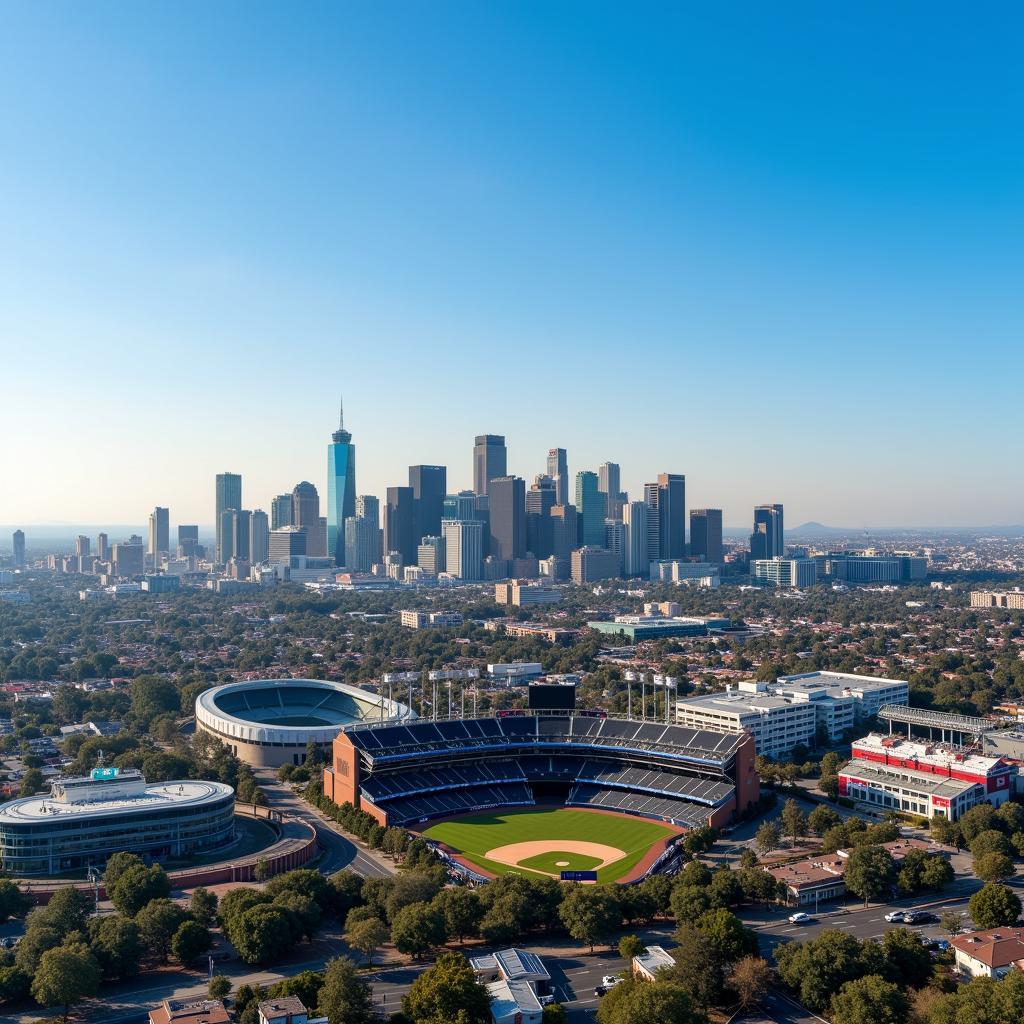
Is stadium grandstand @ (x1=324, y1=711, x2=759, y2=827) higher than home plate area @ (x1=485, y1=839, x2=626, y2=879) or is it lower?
higher

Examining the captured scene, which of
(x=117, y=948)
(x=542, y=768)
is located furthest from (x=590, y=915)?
(x=542, y=768)

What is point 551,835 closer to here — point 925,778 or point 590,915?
point 590,915

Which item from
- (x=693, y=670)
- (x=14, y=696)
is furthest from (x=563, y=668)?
(x=14, y=696)

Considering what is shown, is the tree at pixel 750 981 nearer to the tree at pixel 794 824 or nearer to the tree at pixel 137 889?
the tree at pixel 794 824

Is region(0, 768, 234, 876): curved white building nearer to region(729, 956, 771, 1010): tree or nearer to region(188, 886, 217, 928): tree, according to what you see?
region(188, 886, 217, 928): tree

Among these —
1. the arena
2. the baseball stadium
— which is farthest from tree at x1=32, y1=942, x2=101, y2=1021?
the arena

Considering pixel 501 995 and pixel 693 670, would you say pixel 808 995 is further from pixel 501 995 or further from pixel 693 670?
pixel 693 670
